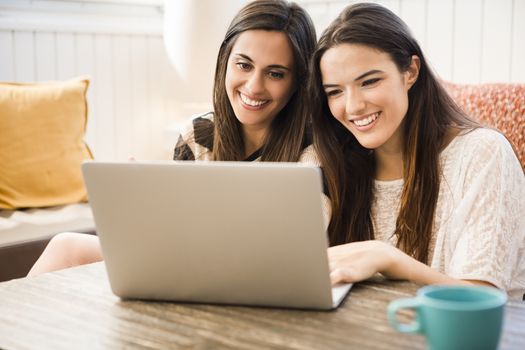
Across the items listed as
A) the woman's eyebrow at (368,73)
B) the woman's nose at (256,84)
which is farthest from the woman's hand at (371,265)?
the woman's nose at (256,84)

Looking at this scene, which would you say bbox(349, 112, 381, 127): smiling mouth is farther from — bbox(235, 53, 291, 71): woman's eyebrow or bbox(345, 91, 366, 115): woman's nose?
bbox(235, 53, 291, 71): woman's eyebrow

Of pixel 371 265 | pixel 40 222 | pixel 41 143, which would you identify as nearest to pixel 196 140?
pixel 40 222

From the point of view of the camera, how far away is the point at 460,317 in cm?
69

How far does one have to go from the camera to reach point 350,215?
1591 mm

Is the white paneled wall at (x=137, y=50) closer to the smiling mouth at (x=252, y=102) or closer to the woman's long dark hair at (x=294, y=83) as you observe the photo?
the woman's long dark hair at (x=294, y=83)

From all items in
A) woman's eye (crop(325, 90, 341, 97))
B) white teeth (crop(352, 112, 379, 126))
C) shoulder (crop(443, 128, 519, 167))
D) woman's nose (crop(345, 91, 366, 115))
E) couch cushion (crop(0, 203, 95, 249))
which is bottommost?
couch cushion (crop(0, 203, 95, 249))

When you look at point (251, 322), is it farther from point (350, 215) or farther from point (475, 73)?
point (475, 73)

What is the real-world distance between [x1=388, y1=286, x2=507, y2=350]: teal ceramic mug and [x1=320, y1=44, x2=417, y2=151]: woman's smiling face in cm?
79

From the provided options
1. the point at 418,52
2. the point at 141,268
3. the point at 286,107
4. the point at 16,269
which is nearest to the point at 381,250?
the point at 141,268

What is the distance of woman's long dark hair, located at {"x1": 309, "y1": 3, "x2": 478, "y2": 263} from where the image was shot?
4.93 ft

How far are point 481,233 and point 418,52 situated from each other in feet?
1.49

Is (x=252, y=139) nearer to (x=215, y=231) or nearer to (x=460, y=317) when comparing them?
(x=215, y=231)

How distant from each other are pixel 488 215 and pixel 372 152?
0.39 m

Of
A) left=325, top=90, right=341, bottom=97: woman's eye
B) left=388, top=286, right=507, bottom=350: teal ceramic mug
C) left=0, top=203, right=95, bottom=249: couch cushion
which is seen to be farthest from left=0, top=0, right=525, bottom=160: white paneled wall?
left=388, top=286, right=507, bottom=350: teal ceramic mug
